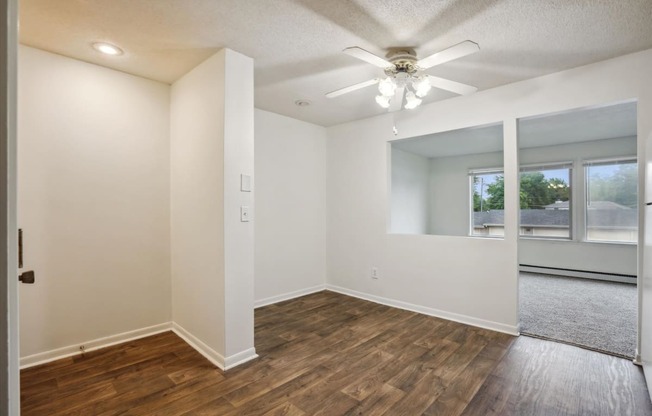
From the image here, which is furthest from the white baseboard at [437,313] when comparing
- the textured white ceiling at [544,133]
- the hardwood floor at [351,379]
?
the textured white ceiling at [544,133]

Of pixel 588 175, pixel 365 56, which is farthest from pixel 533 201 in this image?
pixel 365 56

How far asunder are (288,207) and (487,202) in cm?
461

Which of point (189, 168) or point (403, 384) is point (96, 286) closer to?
point (189, 168)

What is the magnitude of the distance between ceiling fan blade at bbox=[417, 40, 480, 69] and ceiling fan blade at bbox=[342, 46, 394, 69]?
0.78 feet

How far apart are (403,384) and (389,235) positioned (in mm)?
1963

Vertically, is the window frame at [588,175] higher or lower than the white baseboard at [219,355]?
higher

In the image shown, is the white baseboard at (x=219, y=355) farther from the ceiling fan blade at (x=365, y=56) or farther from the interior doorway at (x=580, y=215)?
the interior doorway at (x=580, y=215)

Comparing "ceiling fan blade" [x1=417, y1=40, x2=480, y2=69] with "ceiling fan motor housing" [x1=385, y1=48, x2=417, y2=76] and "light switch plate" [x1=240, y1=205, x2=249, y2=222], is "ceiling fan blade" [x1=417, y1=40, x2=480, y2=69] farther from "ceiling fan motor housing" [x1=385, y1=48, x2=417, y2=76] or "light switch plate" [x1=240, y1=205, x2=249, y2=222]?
"light switch plate" [x1=240, y1=205, x2=249, y2=222]

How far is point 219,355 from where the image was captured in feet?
7.64


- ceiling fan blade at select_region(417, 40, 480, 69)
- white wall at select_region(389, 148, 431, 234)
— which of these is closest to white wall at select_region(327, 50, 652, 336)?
ceiling fan blade at select_region(417, 40, 480, 69)

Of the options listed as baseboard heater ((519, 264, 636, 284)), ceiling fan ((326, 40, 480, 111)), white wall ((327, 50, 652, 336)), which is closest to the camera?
ceiling fan ((326, 40, 480, 111))

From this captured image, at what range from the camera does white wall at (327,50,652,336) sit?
2.56 metres

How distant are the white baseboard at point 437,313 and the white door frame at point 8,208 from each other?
11.0 feet

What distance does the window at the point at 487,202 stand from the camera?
6.33m
